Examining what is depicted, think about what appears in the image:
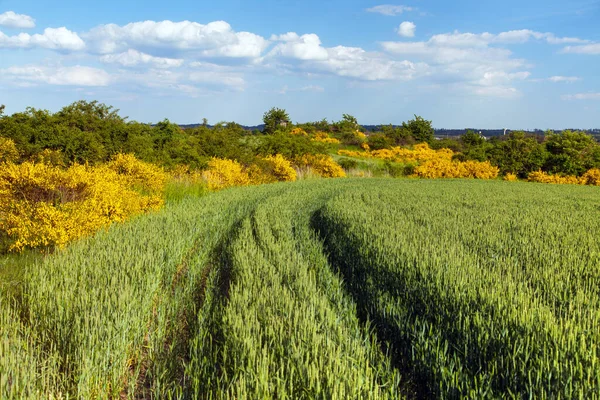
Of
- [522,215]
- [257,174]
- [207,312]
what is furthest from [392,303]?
[257,174]

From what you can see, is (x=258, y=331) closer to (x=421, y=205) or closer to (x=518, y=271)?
(x=518, y=271)

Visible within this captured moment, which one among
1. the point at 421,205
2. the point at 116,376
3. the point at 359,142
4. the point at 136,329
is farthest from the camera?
the point at 359,142

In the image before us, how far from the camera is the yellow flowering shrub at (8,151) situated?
374 inches

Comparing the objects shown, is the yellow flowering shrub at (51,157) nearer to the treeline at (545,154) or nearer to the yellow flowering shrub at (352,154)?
the treeline at (545,154)

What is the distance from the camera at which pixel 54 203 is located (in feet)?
22.4

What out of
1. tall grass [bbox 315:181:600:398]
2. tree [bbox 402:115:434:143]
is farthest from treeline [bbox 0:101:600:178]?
tall grass [bbox 315:181:600:398]

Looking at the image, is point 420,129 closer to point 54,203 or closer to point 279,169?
point 279,169

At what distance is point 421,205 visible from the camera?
8695mm

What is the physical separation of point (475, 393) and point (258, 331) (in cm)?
136

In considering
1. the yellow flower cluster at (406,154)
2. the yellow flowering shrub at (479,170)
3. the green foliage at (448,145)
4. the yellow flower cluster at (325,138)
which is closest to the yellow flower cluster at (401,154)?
the yellow flower cluster at (406,154)

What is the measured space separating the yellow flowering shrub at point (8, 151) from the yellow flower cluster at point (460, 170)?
64.7 feet

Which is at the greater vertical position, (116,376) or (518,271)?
(518,271)

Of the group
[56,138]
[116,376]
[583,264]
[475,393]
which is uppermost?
[56,138]

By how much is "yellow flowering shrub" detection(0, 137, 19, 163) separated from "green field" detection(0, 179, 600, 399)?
544cm
